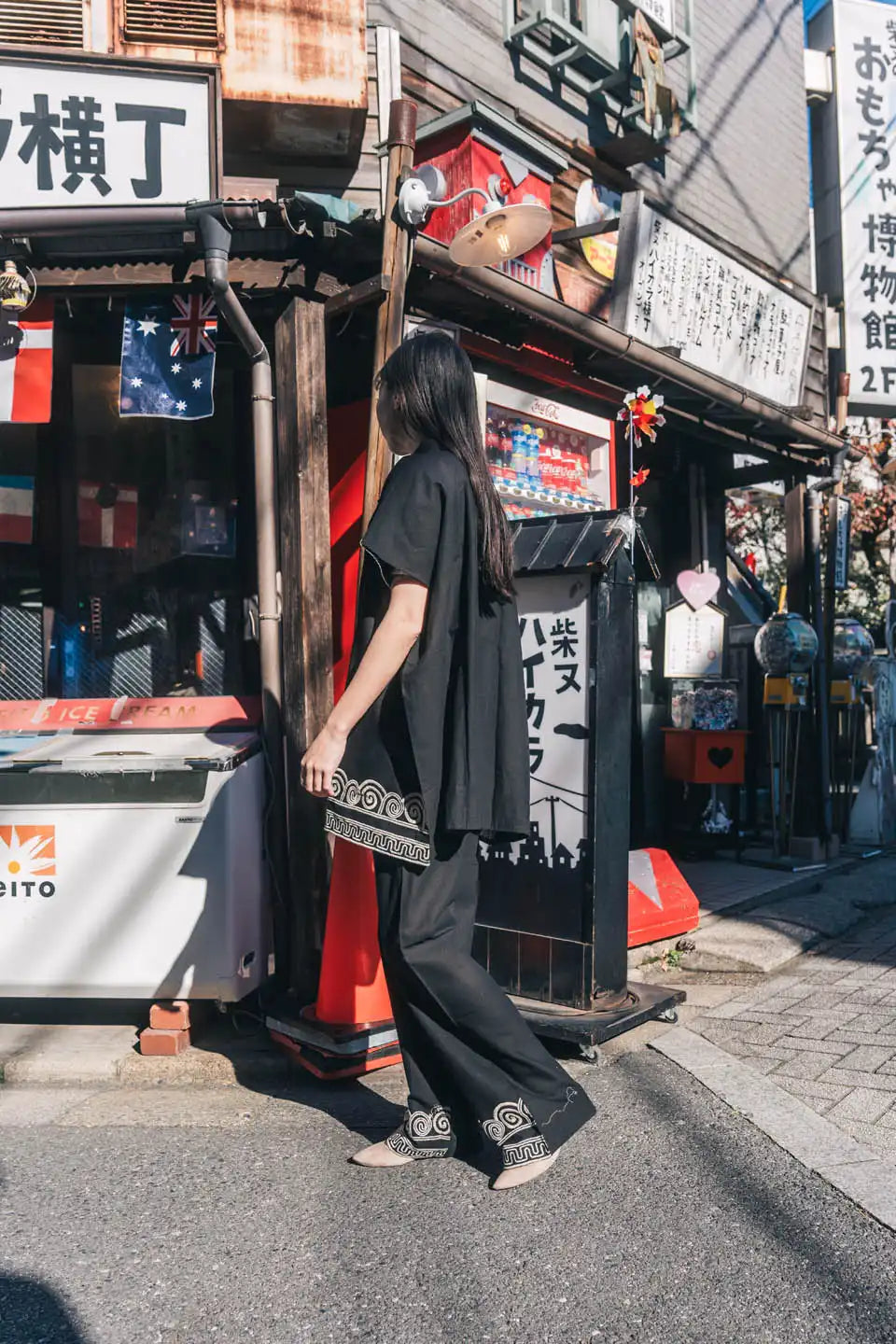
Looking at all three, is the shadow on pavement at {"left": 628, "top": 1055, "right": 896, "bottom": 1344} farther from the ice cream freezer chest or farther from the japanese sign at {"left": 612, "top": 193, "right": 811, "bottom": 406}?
the japanese sign at {"left": 612, "top": 193, "right": 811, "bottom": 406}

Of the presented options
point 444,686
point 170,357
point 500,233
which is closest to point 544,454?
point 500,233

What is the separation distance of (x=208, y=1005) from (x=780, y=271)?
8331 mm

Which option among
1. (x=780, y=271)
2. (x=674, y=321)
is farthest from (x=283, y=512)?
(x=780, y=271)

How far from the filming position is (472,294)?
5.46m

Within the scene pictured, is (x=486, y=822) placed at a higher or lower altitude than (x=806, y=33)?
lower

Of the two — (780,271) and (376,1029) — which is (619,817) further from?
(780,271)

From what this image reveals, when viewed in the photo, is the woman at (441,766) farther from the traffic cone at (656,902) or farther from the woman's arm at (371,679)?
the traffic cone at (656,902)

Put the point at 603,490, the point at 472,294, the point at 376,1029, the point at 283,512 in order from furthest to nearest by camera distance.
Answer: the point at 603,490 < the point at 472,294 < the point at 283,512 < the point at 376,1029

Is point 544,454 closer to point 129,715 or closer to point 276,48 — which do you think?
point 276,48

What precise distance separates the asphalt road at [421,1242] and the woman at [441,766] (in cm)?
20

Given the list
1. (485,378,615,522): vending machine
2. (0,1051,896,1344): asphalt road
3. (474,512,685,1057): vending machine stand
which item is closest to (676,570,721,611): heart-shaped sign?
(485,378,615,522): vending machine

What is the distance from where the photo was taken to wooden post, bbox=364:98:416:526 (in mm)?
4281

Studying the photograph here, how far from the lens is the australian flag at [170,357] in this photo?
502 cm

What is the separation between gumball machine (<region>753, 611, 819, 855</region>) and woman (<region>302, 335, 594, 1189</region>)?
5.82 meters
